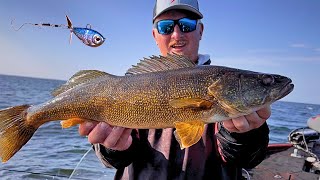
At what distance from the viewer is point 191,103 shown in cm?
268

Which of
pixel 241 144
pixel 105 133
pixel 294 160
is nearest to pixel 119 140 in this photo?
pixel 105 133

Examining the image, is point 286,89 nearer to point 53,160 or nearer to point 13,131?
point 13,131

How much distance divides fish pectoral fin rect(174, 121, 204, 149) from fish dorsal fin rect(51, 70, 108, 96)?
92 centimetres

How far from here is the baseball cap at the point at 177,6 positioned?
3961 millimetres

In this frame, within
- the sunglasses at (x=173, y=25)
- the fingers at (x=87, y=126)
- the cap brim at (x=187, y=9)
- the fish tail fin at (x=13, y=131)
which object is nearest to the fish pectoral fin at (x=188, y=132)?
the fingers at (x=87, y=126)

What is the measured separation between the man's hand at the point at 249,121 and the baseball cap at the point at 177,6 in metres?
1.75

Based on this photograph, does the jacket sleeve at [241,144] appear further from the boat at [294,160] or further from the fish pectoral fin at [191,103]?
the boat at [294,160]

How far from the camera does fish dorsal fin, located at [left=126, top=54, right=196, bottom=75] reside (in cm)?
295

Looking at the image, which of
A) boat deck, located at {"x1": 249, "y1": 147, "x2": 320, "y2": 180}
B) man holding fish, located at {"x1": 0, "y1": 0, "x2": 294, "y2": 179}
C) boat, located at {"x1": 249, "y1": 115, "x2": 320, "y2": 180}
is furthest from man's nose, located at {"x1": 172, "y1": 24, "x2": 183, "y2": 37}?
boat deck, located at {"x1": 249, "y1": 147, "x2": 320, "y2": 180}

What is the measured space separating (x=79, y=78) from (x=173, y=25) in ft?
4.75

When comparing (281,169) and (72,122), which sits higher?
(72,122)

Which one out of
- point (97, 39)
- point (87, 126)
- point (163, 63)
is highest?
point (97, 39)

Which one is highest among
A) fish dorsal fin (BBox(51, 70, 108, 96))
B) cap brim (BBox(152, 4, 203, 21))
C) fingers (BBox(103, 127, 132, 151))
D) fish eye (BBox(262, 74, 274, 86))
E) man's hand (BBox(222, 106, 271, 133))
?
cap brim (BBox(152, 4, 203, 21))

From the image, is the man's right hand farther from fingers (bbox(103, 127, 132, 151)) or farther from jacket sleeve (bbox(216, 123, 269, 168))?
jacket sleeve (bbox(216, 123, 269, 168))
